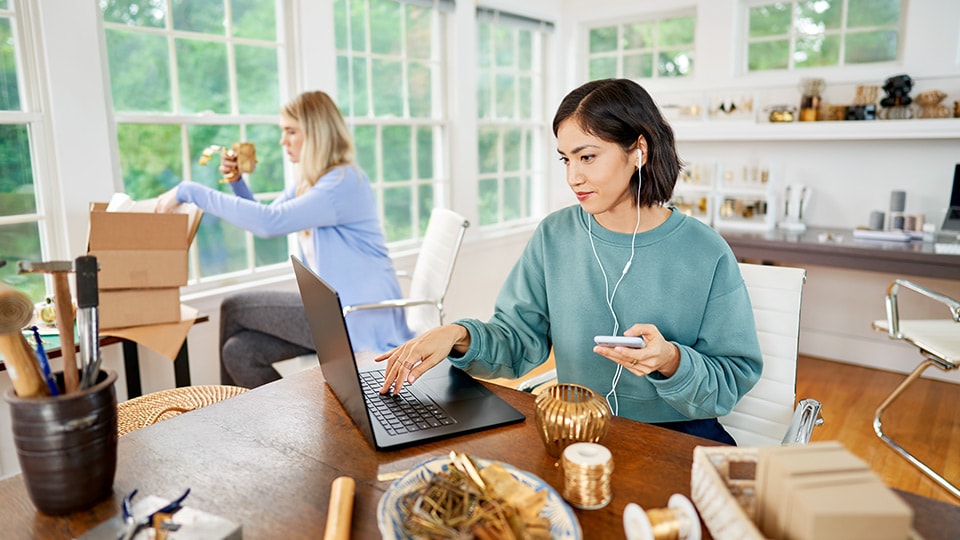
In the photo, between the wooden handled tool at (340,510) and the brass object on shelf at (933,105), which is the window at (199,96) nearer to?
the wooden handled tool at (340,510)

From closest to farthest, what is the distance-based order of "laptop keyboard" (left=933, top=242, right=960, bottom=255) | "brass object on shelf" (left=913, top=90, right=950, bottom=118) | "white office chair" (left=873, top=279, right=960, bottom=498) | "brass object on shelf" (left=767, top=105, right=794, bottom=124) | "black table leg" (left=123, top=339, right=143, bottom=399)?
"black table leg" (left=123, top=339, right=143, bottom=399) < "white office chair" (left=873, top=279, right=960, bottom=498) < "laptop keyboard" (left=933, top=242, right=960, bottom=255) < "brass object on shelf" (left=913, top=90, right=950, bottom=118) < "brass object on shelf" (left=767, top=105, right=794, bottom=124)

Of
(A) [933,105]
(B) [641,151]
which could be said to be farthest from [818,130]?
(B) [641,151]

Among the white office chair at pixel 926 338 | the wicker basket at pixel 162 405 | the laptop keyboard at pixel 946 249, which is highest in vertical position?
the laptop keyboard at pixel 946 249

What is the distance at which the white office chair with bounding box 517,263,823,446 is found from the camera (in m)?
1.57

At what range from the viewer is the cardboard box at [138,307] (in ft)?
6.47

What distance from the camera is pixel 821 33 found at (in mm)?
3977

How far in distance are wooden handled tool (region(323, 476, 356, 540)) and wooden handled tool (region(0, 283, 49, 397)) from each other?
1.39 feet

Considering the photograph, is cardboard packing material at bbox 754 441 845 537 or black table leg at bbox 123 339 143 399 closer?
cardboard packing material at bbox 754 441 845 537

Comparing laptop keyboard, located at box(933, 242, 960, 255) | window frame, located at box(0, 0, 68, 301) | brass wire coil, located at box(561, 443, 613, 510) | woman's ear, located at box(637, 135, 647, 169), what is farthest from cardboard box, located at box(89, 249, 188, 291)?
laptop keyboard, located at box(933, 242, 960, 255)

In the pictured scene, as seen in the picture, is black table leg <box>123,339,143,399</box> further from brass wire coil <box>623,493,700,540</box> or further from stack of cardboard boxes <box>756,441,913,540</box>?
stack of cardboard boxes <box>756,441,913,540</box>

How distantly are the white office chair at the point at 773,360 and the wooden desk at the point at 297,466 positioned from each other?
51 cm

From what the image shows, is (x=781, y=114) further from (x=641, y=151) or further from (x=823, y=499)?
(x=823, y=499)

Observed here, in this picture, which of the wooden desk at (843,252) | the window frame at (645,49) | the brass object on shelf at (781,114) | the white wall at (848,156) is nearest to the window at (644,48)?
the window frame at (645,49)

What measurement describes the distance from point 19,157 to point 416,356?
190 centimetres
